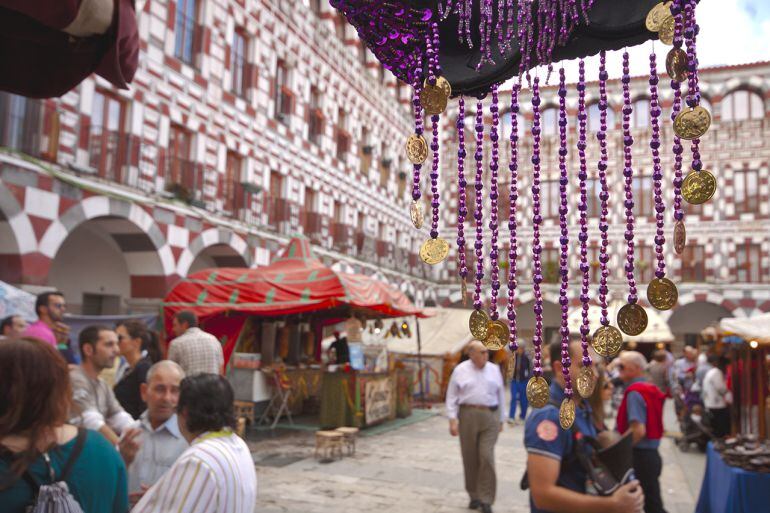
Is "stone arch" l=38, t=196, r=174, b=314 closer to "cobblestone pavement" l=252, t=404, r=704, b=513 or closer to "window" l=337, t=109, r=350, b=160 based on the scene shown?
"cobblestone pavement" l=252, t=404, r=704, b=513

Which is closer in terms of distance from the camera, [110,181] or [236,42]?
[110,181]

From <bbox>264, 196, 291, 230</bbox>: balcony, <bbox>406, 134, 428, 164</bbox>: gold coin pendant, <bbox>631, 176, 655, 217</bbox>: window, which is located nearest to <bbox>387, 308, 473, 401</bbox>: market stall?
<bbox>264, 196, 291, 230</bbox>: balcony

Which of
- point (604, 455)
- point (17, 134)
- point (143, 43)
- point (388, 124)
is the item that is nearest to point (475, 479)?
point (604, 455)

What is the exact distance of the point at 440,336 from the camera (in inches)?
779

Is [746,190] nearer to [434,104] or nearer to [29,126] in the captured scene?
[29,126]

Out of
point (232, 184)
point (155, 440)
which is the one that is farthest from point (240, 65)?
point (155, 440)

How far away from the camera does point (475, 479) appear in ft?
24.1

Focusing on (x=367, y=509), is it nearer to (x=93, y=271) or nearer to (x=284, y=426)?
(x=284, y=426)

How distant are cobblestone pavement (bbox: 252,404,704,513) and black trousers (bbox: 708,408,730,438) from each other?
1.82 ft

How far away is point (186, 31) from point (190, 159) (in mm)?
2850

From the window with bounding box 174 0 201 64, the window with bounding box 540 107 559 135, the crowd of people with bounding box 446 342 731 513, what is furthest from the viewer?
the window with bounding box 540 107 559 135

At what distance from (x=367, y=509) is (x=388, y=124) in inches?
872

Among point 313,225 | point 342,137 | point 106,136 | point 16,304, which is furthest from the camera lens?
point 342,137

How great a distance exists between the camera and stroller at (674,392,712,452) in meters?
11.5
